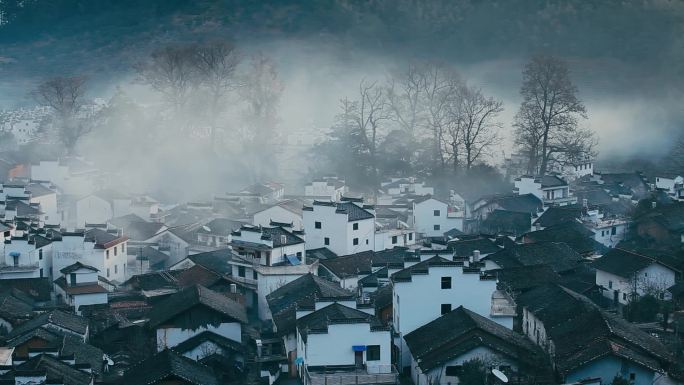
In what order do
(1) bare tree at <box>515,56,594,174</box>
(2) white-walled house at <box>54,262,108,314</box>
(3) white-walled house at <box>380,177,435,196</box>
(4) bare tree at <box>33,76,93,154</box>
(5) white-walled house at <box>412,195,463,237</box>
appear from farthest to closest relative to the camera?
(4) bare tree at <box>33,76,93,154</box>
(1) bare tree at <box>515,56,594,174</box>
(3) white-walled house at <box>380,177,435,196</box>
(5) white-walled house at <box>412,195,463,237</box>
(2) white-walled house at <box>54,262,108,314</box>

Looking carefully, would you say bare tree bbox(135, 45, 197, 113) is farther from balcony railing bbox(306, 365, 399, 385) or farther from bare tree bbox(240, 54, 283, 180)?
balcony railing bbox(306, 365, 399, 385)

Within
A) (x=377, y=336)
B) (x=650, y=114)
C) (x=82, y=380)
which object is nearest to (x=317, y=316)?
(x=377, y=336)

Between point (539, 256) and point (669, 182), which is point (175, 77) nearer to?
point (669, 182)

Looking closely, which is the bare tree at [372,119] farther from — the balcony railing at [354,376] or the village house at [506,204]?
the balcony railing at [354,376]

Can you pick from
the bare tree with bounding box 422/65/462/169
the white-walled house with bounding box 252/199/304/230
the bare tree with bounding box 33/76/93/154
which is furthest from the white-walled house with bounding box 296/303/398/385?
the bare tree with bounding box 33/76/93/154

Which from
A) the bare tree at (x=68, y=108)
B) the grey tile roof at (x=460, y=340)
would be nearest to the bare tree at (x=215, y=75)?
the bare tree at (x=68, y=108)

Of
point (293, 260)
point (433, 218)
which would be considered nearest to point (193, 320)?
point (293, 260)
